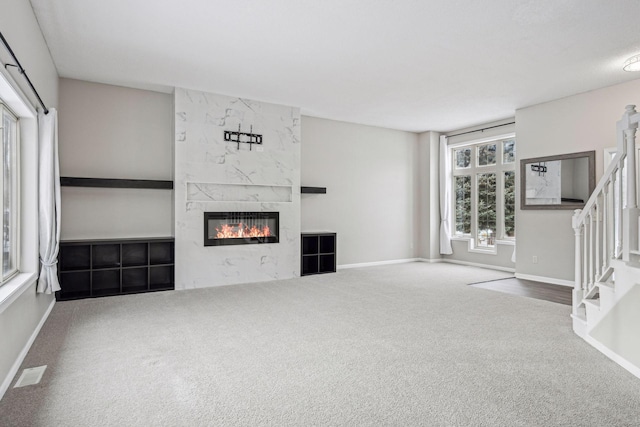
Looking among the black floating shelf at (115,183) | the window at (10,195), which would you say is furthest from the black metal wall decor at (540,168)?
the window at (10,195)

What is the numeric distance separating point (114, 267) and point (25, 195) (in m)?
1.79

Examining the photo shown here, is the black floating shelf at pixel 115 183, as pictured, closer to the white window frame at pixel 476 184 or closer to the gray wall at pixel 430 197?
the gray wall at pixel 430 197

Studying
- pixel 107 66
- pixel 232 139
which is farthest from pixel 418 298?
pixel 107 66

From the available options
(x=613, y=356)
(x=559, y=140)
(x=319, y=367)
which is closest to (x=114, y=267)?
(x=319, y=367)

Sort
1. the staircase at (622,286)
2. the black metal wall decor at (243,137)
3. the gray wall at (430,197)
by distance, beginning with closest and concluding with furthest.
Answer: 1. the staircase at (622,286)
2. the black metal wall decor at (243,137)
3. the gray wall at (430,197)

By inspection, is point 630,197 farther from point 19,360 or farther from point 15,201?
point 15,201

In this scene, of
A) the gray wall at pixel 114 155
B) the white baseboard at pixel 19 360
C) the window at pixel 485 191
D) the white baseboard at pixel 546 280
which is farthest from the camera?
the window at pixel 485 191

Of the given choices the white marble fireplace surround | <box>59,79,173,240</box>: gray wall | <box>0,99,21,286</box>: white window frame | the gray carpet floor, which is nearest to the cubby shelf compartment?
<box>59,79,173,240</box>: gray wall

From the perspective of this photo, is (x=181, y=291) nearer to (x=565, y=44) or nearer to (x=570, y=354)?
(x=570, y=354)

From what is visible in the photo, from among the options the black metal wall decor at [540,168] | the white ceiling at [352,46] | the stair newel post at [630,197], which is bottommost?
the stair newel post at [630,197]

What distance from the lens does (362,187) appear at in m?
7.72

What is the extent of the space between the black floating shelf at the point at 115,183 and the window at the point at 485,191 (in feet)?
19.0

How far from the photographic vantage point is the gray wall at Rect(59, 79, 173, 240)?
16.8ft

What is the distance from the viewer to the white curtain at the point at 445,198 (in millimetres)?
8102
